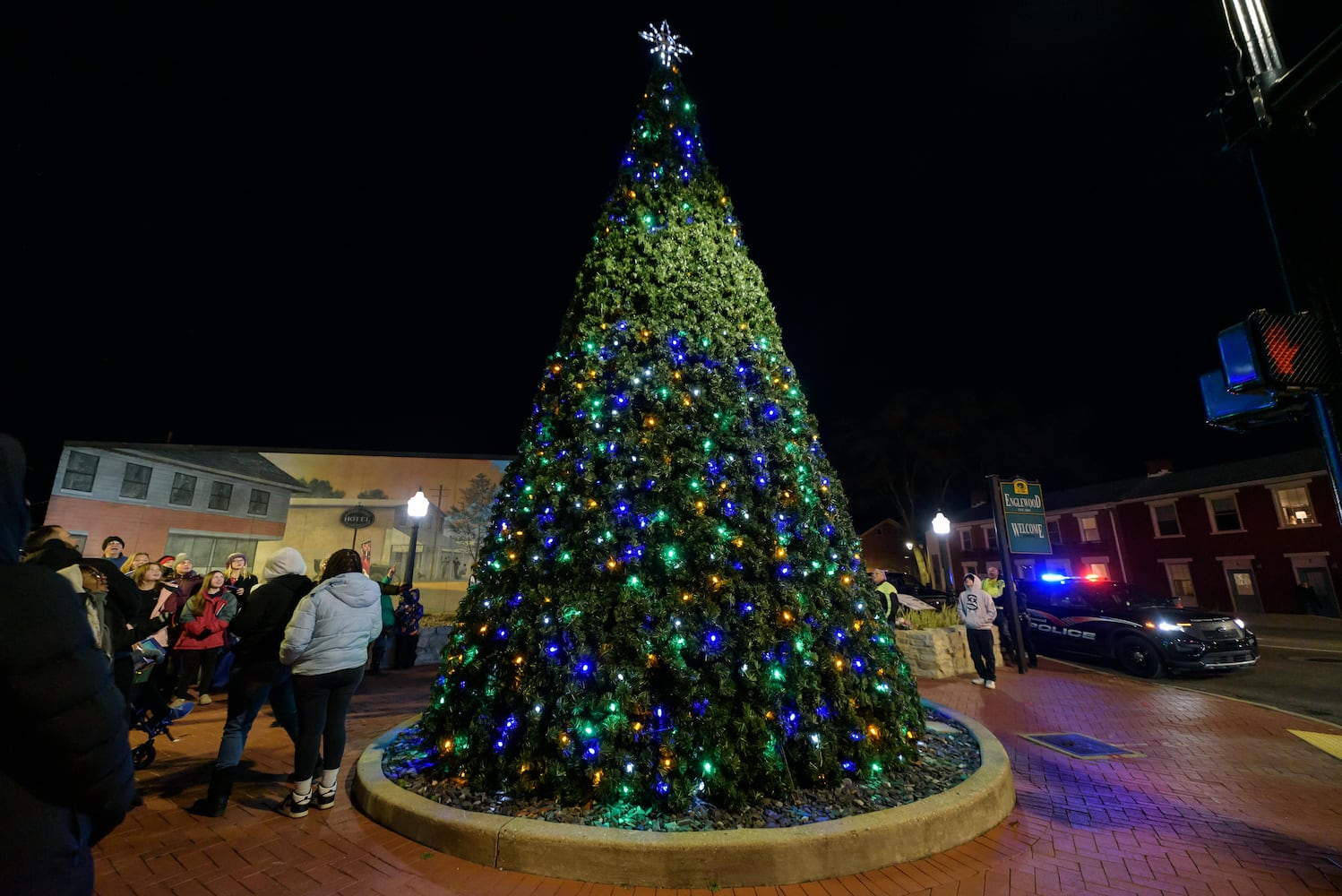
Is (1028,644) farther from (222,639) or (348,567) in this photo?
(222,639)

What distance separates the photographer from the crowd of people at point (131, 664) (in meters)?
1.29

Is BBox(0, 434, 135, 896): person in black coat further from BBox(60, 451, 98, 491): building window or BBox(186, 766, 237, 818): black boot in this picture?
BBox(60, 451, 98, 491): building window

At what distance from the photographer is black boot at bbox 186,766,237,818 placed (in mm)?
3877

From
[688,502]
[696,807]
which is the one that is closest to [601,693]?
[696,807]

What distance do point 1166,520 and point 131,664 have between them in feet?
114

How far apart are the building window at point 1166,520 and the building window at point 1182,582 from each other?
1.44 metres

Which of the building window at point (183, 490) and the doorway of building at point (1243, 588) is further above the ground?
the building window at point (183, 490)

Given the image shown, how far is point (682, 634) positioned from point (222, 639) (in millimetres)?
6562

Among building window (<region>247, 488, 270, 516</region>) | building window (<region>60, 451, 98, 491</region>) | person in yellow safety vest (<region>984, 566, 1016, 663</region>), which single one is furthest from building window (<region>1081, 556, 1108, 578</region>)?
building window (<region>60, 451, 98, 491</region>)

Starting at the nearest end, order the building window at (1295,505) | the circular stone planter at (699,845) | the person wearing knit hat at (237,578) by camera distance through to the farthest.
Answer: the circular stone planter at (699,845) → the person wearing knit hat at (237,578) → the building window at (1295,505)

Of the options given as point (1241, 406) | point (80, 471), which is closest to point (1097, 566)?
point (1241, 406)

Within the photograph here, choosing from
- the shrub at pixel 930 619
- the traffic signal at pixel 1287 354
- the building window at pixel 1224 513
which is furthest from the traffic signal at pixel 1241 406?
the building window at pixel 1224 513

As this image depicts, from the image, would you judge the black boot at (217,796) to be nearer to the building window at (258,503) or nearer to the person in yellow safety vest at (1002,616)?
the person in yellow safety vest at (1002,616)

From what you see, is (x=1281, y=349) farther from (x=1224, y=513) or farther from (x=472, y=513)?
(x=1224, y=513)
